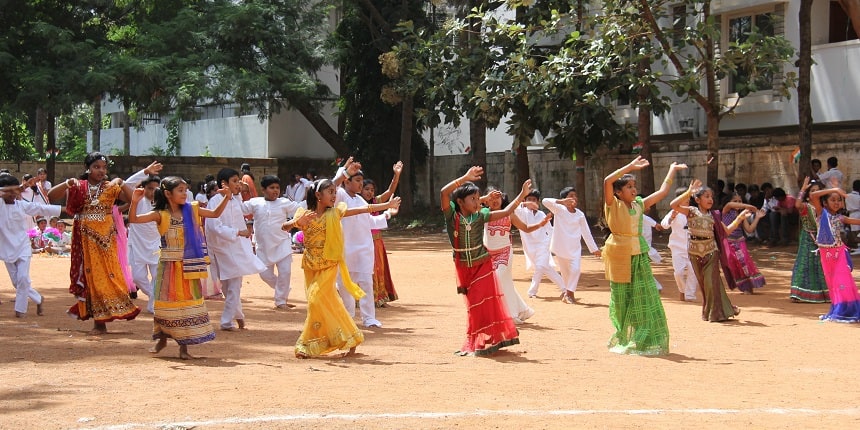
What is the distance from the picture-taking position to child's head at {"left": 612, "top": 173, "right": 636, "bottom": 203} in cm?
912

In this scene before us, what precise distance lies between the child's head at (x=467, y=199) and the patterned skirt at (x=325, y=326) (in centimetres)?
138

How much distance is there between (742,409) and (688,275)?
7528 millimetres

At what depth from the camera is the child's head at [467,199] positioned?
8.90m

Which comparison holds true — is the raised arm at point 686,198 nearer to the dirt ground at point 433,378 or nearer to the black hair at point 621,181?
the black hair at point 621,181

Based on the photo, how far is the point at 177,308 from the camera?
8570 mm

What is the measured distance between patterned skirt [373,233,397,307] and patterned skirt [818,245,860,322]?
537 centimetres

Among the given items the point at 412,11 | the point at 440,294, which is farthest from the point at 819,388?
the point at 412,11

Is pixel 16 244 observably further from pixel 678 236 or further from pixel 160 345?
pixel 678 236

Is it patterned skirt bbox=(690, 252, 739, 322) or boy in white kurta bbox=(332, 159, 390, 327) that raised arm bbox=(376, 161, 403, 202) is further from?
patterned skirt bbox=(690, 252, 739, 322)

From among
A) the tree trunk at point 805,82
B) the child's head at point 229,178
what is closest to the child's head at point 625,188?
the child's head at point 229,178

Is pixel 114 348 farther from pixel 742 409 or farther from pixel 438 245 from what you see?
pixel 438 245

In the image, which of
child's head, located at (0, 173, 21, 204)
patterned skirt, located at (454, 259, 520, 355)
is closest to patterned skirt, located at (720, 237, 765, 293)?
patterned skirt, located at (454, 259, 520, 355)

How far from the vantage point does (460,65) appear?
20344mm

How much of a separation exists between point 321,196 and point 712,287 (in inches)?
200
